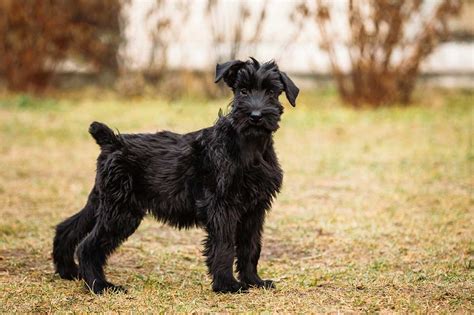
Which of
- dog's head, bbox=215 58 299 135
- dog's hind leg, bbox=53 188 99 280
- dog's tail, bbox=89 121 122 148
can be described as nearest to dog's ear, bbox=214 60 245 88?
dog's head, bbox=215 58 299 135

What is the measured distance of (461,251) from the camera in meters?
7.76

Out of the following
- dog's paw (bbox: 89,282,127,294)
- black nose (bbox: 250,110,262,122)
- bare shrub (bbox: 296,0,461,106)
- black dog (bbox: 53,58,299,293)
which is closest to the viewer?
black nose (bbox: 250,110,262,122)

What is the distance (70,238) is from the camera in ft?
22.2

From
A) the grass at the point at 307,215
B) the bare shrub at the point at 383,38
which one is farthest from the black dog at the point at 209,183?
the bare shrub at the point at 383,38

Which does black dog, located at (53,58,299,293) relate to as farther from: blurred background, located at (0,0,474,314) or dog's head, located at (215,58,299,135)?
blurred background, located at (0,0,474,314)

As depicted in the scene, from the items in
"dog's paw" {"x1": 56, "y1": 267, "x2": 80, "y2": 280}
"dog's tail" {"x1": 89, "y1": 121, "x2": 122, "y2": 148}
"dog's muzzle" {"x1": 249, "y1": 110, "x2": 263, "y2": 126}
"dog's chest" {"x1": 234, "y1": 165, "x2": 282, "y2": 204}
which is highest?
"dog's muzzle" {"x1": 249, "y1": 110, "x2": 263, "y2": 126}

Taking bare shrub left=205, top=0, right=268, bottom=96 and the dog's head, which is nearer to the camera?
the dog's head

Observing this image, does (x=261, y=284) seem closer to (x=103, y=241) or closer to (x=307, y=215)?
(x=103, y=241)

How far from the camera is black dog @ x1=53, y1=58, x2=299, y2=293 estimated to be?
612 centimetres

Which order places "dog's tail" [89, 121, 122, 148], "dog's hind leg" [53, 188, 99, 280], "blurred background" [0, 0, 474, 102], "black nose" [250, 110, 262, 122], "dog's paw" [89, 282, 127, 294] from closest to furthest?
"black nose" [250, 110, 262, 122], "dog's paw" [89, 282, 127, 294], "dog's tail" [89, 121, 122, 148], "dog's hind leg" [53, 188, 99, 280], "blurred background" [0, 0, 474, 102]

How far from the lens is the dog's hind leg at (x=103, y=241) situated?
6.35m

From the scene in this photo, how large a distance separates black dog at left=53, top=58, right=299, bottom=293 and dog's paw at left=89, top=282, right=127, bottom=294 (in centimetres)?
1

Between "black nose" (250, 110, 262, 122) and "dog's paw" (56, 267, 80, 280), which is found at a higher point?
"black nose" (250, 110, 262, 122)

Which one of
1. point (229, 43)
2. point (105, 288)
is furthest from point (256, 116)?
point (229, 43)
